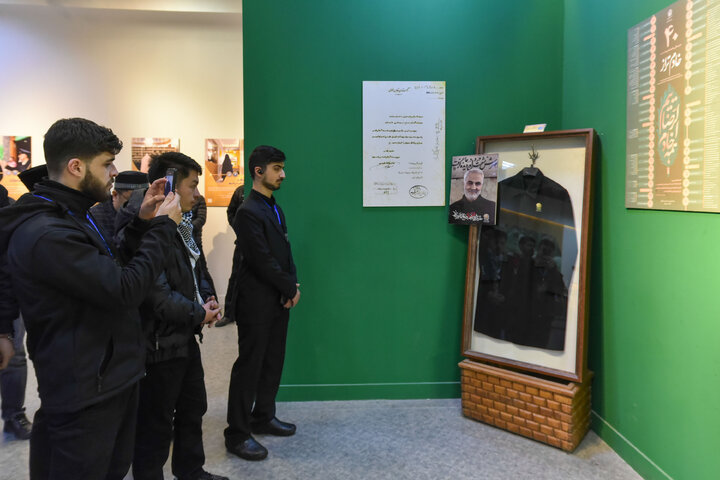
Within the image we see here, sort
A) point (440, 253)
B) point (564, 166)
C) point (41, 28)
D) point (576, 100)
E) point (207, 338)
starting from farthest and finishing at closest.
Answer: point (41, 28)
point (207, 338)
point (440, 253)
point (576, 100)
point (564, 166)

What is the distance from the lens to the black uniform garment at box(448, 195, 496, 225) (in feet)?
8.76

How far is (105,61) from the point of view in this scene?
5.04 meters

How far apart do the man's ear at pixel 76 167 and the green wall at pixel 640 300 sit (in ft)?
7.35

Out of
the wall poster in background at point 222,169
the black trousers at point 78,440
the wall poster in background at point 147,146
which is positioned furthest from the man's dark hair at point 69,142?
the wall poster in background at point 147,146

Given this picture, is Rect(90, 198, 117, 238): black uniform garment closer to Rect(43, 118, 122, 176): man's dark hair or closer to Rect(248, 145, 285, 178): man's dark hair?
Rect(248, 145, 285, 178): man's dark hair

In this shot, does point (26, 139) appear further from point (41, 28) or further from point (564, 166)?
point (564, 166)

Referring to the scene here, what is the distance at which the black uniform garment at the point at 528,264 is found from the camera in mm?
2461

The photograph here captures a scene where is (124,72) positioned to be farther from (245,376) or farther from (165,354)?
(165,354)

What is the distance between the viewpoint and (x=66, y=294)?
3.98 feet

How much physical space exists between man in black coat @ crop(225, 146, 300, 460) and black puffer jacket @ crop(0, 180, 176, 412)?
935 millimetres

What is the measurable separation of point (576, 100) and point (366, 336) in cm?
201

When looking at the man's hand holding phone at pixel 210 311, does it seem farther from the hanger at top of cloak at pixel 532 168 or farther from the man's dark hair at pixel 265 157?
the hanger at top of cloak at pixel 532 168

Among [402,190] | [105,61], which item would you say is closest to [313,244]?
[402,190]

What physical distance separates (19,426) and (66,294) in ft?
6.07
